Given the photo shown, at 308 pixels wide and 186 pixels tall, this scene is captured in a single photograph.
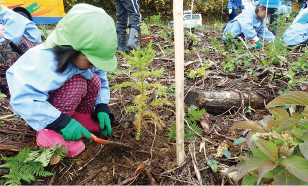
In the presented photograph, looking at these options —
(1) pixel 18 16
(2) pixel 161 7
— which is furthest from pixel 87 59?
(2) pixel 161 7

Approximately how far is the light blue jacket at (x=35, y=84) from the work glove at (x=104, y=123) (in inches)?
17.0

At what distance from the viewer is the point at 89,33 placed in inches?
53.7

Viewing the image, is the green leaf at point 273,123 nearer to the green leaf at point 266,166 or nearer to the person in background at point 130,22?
the green leaf at point 266,166

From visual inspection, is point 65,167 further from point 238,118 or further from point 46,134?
point 238,118

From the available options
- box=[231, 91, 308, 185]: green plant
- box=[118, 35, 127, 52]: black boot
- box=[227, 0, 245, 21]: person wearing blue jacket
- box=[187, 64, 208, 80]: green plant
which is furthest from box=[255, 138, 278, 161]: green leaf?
box=[227, 0, 245, 21]: person wearing blue jacket

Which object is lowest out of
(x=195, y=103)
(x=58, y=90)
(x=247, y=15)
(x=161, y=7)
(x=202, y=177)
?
(x=202, y=177)

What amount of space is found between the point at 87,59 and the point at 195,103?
4.24 ft

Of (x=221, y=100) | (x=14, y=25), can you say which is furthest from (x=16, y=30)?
(x=221, y=100)

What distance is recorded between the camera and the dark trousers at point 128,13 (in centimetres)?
406

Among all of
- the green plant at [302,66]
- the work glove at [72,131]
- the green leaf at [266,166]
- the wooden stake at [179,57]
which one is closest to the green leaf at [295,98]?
the green leaf at [266,166]

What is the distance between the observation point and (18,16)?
3223mm

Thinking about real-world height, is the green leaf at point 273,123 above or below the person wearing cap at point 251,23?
below

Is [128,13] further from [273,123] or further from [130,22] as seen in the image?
[273,123]

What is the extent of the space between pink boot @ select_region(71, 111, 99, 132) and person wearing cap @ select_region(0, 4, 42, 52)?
7.24ft
